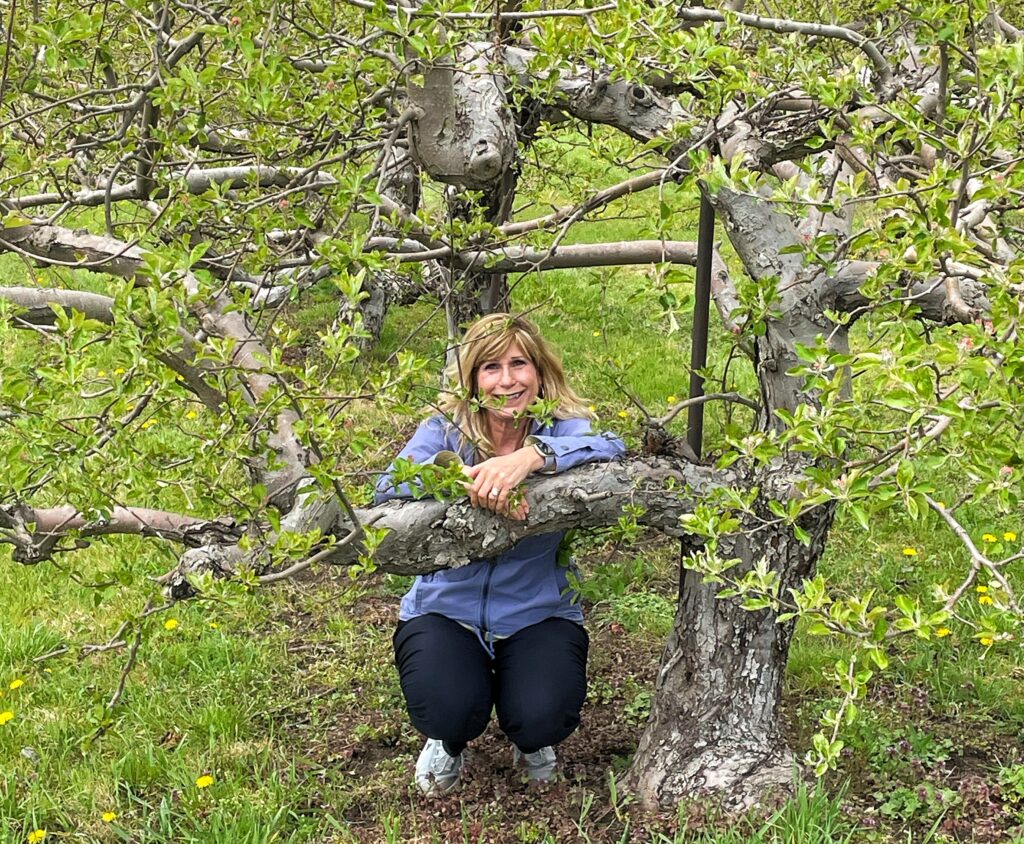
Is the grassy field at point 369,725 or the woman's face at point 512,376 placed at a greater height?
the woman's face at point 512,376

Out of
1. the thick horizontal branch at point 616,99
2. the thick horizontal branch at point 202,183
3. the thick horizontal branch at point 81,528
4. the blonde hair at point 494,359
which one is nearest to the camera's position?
the thick horizontal branch at point 81,528

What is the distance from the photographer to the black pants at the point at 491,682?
291cm

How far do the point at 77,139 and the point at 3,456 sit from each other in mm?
1535

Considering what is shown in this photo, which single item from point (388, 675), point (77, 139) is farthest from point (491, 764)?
point (77, 139)

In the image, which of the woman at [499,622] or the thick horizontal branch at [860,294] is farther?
the woman at [499,622]

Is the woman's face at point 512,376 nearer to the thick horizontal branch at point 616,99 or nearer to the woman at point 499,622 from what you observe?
the woman at point 499,622

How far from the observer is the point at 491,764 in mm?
3174

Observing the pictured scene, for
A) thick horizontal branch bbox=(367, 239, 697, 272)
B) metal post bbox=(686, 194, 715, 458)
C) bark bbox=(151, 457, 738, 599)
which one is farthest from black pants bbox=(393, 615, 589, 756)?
thick horizontal branch bbox=(367, 239, 697, 272)

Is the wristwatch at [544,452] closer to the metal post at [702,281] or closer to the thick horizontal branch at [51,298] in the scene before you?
the metal post at [702,281]

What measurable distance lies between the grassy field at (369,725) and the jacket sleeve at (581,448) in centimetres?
16

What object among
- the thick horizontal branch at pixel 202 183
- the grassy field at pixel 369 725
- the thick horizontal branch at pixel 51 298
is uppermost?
the thick horizontal branch at pixel 202 183

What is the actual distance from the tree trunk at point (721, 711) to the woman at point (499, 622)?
0.92 ft

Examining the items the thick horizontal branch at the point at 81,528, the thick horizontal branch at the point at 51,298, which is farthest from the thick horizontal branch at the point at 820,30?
the thick horizontal branch at the point at 51,298

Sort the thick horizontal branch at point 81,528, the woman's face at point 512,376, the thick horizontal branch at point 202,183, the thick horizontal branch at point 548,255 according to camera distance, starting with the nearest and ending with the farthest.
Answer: the thick horizontal branch at point 81,528, the thick horizontal branch at point 202,183, the thick horizontal branch at point 548,255, the woman's face at point 512,376
